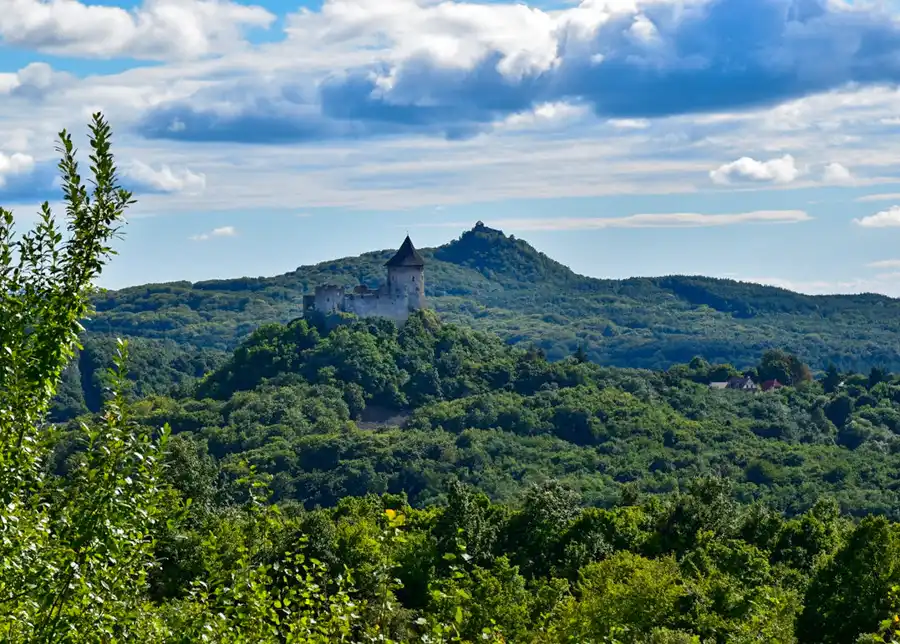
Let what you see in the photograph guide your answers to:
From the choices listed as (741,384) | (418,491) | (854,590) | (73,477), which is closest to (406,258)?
(418,491)

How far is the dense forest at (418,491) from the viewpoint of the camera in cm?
1412

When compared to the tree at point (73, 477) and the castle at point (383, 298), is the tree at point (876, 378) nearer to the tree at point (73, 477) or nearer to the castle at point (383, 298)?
the castle at point (383, 298)

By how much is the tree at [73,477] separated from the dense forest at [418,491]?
3 cm

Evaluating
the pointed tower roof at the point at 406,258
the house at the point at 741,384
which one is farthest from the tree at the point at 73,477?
the house at the point at 741,384

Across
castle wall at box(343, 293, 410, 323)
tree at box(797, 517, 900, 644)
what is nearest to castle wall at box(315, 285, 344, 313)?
castle wall at box(343, 293, 410, 323)

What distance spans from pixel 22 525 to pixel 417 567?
32.2 meters

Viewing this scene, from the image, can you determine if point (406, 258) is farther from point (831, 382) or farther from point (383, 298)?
point (831, 382)

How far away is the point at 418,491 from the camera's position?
325 ft

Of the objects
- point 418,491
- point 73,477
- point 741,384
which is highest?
point 73,477

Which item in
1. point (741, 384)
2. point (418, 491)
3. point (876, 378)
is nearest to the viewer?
point (418, 491)

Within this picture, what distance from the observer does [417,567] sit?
45625 millimetres

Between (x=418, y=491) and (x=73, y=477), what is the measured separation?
279 feet

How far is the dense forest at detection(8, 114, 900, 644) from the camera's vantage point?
14.1 m

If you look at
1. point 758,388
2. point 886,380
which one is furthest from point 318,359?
point 886,380
